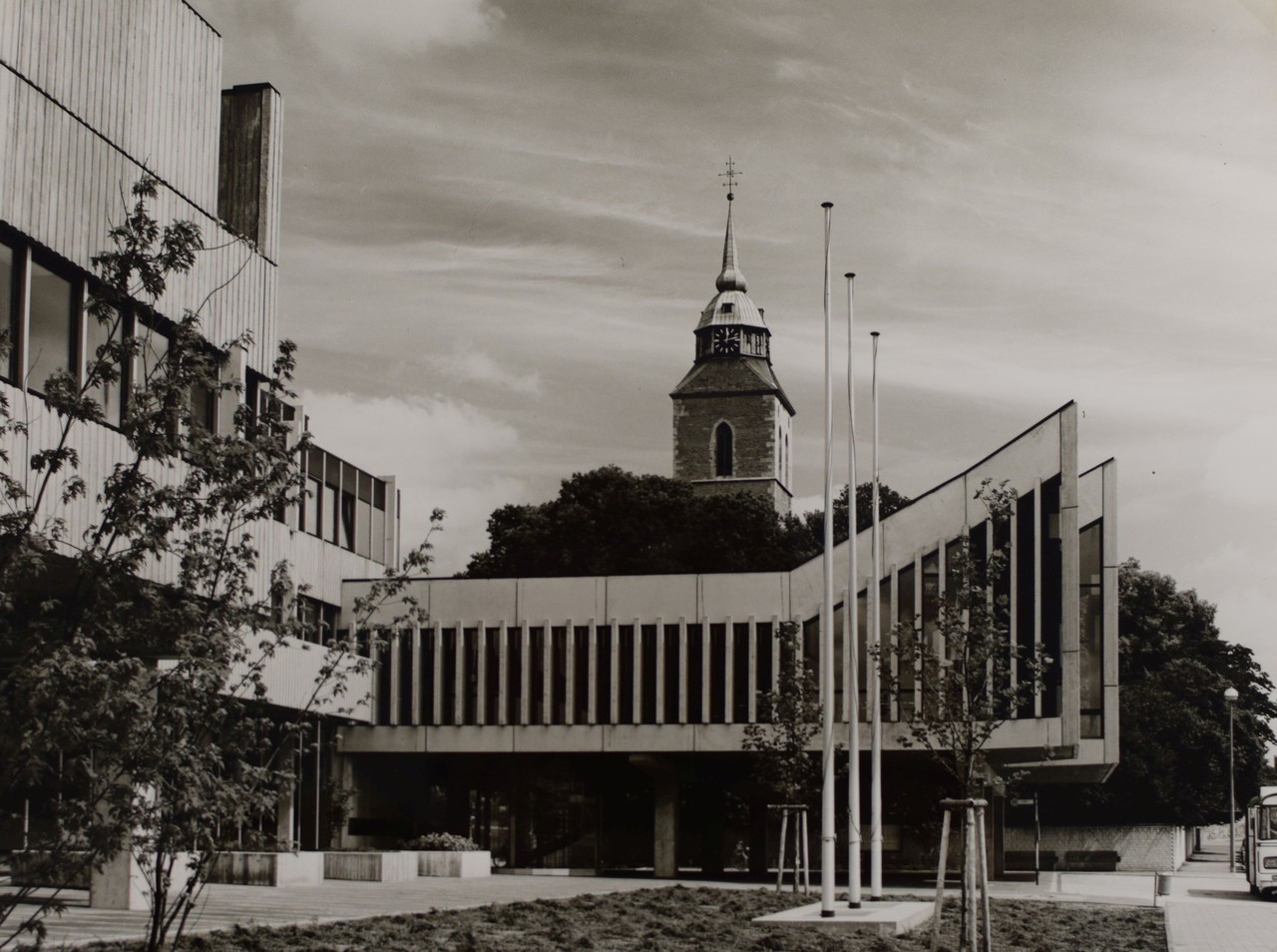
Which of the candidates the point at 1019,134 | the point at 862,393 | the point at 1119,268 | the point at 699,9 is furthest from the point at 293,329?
the point at 699,9

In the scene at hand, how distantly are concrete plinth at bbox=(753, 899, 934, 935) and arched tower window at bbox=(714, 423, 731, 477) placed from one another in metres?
91.3

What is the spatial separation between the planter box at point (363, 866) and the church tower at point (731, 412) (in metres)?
79.2

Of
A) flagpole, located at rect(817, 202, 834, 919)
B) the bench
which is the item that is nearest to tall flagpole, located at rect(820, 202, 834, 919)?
flagpole, located at rect(817, 202, 834, 919)

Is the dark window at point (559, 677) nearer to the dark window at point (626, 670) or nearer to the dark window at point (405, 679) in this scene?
the dark window at point (626, 670)

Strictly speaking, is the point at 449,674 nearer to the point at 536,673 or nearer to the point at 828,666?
the point at 536,673

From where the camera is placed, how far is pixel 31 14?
71.2 feet

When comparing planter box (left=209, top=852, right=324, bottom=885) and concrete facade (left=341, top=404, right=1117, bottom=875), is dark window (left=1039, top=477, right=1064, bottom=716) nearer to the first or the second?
concrete facade (left=341, top=404, right=1117, bottom=875)

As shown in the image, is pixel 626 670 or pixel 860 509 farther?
pixel 860 509

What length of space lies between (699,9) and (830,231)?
4374 millimetres

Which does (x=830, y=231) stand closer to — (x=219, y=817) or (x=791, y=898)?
(x=791, y=898)

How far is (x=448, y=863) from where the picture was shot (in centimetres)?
3925

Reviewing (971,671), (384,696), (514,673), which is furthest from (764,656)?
(971,671)

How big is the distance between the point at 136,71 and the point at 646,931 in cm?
1393

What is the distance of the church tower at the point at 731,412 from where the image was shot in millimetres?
116562
